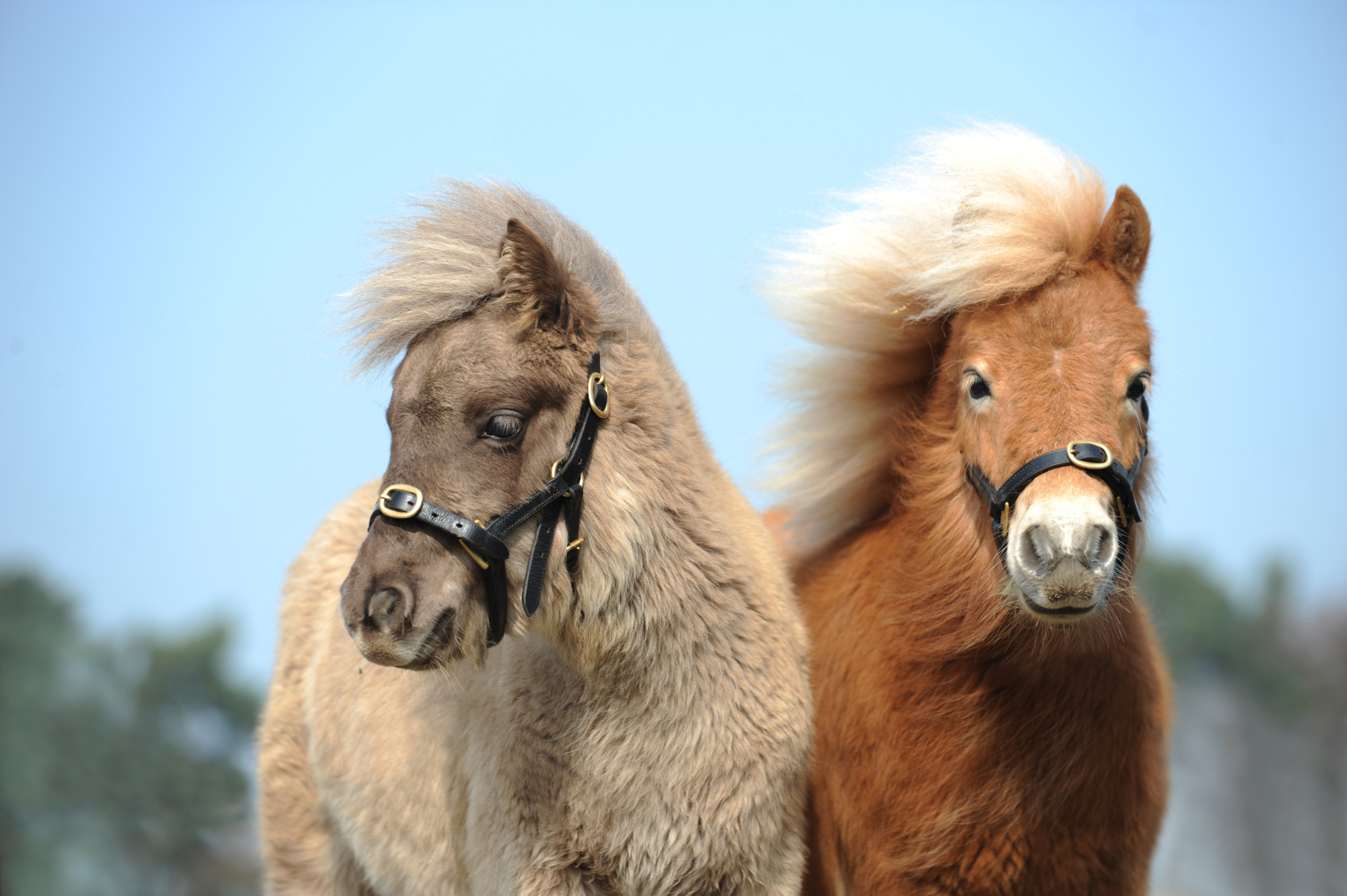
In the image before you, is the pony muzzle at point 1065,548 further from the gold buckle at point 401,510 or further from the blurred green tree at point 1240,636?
the blurred green tree at point 1240,636

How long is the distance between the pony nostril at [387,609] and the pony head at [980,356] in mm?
1931

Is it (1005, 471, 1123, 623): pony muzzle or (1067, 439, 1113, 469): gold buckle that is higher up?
(1067, 439, 1113, 469): gold buckle

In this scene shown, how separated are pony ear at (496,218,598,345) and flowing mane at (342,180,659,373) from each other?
0.26 feet

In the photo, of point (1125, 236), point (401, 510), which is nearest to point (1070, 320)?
point (1125, 236)

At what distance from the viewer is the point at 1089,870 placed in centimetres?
374

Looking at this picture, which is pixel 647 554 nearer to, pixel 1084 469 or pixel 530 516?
pixel 530 516

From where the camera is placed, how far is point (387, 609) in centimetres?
302

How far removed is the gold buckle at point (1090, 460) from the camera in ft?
10.6

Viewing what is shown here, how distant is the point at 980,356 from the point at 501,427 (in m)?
1.78

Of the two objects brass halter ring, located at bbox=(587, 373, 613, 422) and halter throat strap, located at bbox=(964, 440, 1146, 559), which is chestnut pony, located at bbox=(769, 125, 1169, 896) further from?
brass halter ring, located at bbox=(587, 373, 613, 422)

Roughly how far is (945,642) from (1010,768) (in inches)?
20.0

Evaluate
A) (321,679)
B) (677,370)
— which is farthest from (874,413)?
(321,679)

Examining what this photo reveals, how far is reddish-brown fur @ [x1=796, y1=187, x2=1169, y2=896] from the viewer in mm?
3625

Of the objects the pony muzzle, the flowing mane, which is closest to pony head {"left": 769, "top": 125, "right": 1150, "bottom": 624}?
the pony muzzle
